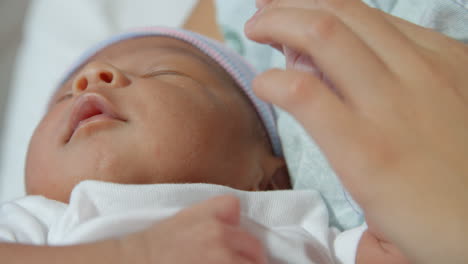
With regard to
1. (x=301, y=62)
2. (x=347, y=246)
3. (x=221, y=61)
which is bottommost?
(x=347, y=246)

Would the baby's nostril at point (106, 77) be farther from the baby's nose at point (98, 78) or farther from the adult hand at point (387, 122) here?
the adult hand at point (387, 122)

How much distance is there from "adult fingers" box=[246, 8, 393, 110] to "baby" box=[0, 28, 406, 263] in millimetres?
274

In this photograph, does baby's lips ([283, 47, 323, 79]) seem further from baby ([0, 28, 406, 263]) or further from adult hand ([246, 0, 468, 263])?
baby ([0, 28, 406, 263])

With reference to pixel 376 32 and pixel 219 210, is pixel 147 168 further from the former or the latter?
pixel 376 32

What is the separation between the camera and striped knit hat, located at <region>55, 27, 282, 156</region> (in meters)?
1.08

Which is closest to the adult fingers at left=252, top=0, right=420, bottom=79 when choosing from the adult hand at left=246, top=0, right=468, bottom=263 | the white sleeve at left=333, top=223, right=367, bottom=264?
the adult hand at left=246, top=0, right=468, bottom=263

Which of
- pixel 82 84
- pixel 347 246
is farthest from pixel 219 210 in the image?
pixel 82 84

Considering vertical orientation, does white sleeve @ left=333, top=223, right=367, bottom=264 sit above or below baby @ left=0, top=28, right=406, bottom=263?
below

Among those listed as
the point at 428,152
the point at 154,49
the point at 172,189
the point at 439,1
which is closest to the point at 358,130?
the point at 428,152

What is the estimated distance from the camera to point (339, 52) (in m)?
0.47

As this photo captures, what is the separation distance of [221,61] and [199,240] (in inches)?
24.9

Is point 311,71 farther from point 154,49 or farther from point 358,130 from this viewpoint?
point 154,49

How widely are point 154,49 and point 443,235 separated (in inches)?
27.7

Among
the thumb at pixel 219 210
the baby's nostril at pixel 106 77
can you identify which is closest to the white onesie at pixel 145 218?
the thumb at pixel 219 210
